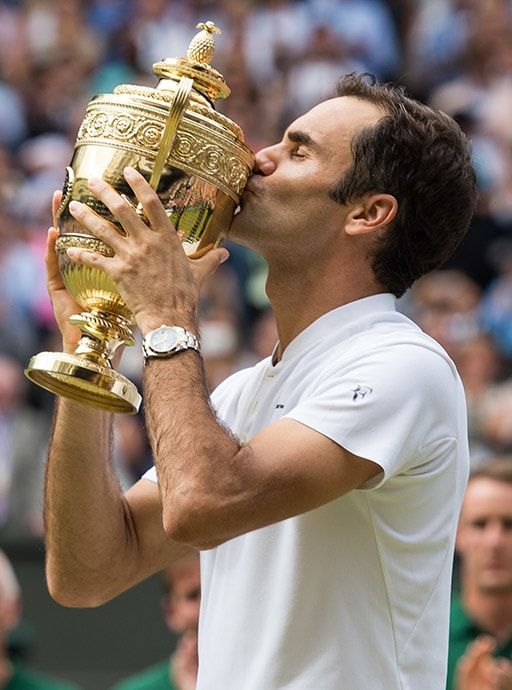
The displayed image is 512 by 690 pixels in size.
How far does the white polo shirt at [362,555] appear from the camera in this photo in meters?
3.06

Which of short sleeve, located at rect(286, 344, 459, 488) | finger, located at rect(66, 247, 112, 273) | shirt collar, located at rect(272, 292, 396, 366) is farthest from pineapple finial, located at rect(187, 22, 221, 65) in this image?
short sleeve, located at rect(286, 344, 459, 488)

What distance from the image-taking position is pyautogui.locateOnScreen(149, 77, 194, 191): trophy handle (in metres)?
3.19

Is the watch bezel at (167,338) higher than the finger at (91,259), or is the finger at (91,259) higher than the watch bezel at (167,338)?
the finger at (91,259)

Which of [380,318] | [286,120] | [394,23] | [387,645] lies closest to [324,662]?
[387,645]

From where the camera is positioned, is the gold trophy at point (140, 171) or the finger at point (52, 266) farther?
the finger at point (52, 266)

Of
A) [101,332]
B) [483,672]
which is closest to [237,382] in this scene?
[101,332]

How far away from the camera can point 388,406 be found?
3072mm

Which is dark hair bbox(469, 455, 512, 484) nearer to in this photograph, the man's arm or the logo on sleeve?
the man's arm

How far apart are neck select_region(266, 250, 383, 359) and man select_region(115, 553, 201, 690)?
2.05 m

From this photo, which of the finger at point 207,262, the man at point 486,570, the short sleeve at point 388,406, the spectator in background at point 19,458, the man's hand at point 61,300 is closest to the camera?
the short sleeve at point 388,406

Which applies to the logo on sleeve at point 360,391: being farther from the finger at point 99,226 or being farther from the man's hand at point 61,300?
the man's hand at point 61,300

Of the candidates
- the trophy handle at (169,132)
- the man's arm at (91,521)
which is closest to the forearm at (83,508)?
the man's arm at (91,521)

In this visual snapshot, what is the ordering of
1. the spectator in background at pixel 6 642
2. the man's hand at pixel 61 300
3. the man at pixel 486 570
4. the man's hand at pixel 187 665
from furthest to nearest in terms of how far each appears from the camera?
1. the spectator in background at pixel 6 642
2. the man's hand at pixel 187 665
3. the man at pixel 486 570
4. the man's hand at pixel 61 300

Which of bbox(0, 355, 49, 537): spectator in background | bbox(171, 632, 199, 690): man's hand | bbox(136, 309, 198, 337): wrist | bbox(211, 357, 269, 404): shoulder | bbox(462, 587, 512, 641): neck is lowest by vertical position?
bbox(0, 355, 49, 537): spectator in background
